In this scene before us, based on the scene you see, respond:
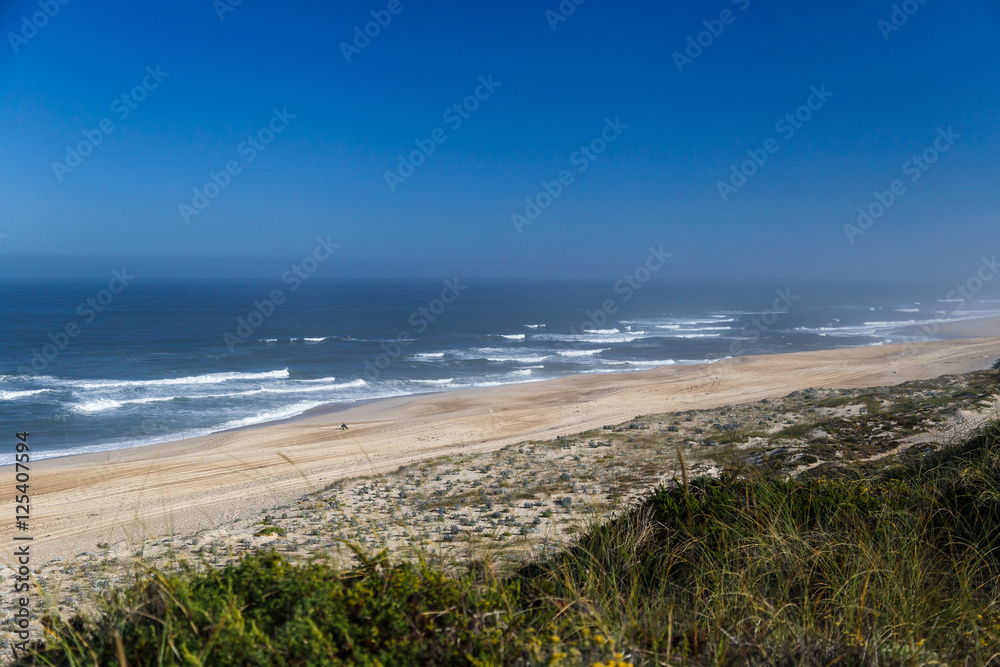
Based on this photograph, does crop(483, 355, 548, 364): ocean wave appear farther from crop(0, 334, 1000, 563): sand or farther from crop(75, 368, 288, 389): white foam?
crop(75, 368, 288, 389): white foam

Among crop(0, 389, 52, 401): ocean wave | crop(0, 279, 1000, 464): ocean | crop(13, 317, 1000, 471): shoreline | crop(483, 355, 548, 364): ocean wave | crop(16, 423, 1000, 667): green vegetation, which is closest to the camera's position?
crop(16, 423, 1000, 667): green vegetation

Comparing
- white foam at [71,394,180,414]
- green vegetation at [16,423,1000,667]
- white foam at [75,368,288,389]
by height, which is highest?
white foam at [75,368,288,389]

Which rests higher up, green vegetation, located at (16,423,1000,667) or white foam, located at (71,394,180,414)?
white foam, located at (71,394,180,414)

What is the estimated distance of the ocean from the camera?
25.5 m

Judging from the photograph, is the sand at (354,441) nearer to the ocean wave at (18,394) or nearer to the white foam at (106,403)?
the white foam at (106,403)

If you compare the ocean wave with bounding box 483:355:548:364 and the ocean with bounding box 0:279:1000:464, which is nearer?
the ocean with bounding box 0:279:1000:464

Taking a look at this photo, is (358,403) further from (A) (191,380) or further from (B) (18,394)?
(B) (18,394)

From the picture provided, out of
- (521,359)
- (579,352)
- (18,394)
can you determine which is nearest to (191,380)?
(18,394)

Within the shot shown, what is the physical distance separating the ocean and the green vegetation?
17049 mm

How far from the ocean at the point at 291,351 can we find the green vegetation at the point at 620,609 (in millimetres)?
17049

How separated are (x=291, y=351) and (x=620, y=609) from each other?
42839mm

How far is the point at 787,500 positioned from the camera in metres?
4.19

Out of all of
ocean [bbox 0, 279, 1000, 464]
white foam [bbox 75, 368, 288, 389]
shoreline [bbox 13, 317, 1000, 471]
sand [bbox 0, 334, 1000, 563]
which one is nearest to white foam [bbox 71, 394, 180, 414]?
ocean [bbox 0, 279, 1000, 464]

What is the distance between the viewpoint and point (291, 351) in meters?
42.7
